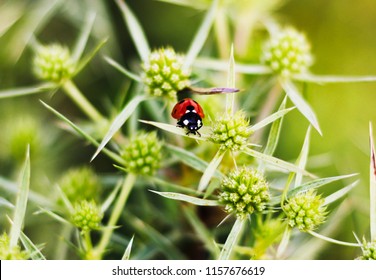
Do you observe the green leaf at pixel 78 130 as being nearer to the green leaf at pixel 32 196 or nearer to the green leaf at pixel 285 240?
the green leaf at pixel 32 196

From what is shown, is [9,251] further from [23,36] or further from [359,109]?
[359,109]

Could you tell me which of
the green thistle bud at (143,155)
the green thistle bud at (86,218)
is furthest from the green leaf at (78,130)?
the green thistle bud at (86,218)

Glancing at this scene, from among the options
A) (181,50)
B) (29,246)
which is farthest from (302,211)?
(181,50)

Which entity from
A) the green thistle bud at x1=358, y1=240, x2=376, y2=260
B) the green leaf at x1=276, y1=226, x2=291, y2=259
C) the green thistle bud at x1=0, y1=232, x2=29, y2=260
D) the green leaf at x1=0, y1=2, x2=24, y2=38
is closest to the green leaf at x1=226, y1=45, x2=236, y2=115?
the green leaf at x1=276, y1=226, x2=291, y2=259

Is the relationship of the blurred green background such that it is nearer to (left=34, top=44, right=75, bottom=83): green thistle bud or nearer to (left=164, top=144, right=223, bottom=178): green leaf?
(left=34, top=44, right=75, bottom=83): green thistle bud
